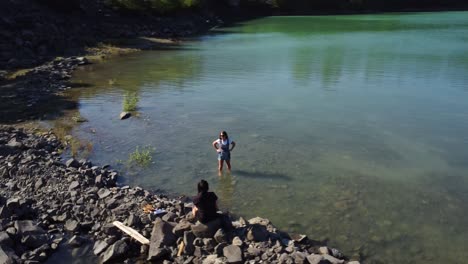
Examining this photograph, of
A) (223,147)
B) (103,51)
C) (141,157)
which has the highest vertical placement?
(103,51)

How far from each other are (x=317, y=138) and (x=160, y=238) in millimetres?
13019

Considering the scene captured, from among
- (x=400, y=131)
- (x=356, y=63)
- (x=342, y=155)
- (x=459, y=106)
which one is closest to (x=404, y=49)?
(x=356, y=63)

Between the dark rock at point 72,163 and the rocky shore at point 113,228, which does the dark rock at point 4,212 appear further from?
the dark rock at point 72,163

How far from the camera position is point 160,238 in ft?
40.0

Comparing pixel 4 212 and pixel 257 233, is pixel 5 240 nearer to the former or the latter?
pixel 4 212

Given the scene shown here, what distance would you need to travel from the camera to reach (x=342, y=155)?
20.6 meters

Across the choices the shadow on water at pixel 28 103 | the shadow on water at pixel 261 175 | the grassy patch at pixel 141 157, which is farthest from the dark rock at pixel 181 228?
the shadow on water at pixel 28 103

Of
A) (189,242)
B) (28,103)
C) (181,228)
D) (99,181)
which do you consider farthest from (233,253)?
(28,103)

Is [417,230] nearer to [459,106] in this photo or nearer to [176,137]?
[176,137]

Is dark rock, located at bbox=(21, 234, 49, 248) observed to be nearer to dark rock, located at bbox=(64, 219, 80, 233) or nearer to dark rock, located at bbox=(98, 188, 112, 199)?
dark rock, located at bbox=(64, 219, 80, 233)

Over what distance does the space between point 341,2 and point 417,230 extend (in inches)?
5665

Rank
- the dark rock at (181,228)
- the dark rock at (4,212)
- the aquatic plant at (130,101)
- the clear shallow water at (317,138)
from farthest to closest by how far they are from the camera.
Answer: the aquatic plant at (130,101) < the clear shallow water at (317,138) < the dark rock at (4,212) < the dark rock at (181,228)

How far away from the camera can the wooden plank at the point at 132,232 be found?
488 inches

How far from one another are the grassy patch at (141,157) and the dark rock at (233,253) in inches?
355
